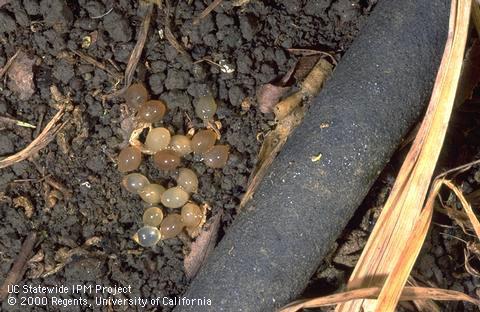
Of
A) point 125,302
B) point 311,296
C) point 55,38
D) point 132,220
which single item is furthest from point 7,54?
point 311,296

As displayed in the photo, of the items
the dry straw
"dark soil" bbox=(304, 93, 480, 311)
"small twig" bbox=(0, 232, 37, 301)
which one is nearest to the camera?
the dry straw

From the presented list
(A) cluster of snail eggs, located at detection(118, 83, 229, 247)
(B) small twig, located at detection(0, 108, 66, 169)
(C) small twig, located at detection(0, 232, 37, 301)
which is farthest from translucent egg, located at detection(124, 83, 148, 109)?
(C) small twig, located at detection(0, 232, 37, 301)

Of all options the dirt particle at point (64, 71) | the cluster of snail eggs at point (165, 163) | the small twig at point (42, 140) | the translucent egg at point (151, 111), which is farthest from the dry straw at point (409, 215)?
the dirt particle at point (64, 71)

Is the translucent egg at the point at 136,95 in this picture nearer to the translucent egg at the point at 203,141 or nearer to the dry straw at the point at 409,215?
the translucent egg at the point at 203,141

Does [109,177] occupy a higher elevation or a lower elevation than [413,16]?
lower

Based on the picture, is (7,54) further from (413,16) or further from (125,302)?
(413,16)

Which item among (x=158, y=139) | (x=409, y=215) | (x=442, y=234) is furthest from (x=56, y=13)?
(x=442, y=234)

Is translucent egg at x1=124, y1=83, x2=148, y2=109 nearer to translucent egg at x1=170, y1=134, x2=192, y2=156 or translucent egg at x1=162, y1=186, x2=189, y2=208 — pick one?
translucent egg at x1=170, y1=134, x2=192, y2=156
